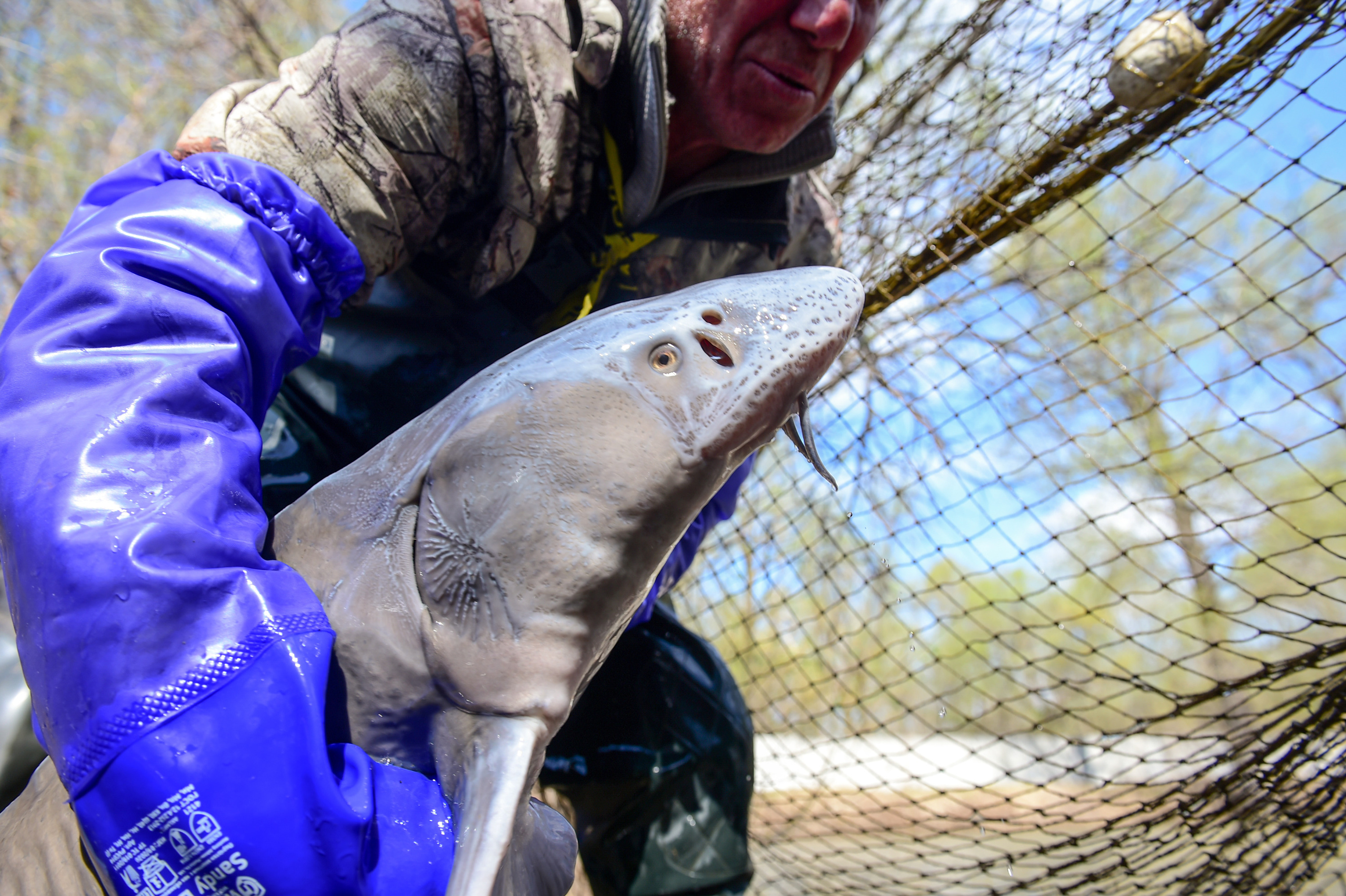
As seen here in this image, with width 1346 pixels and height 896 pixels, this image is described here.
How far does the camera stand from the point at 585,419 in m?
0.85

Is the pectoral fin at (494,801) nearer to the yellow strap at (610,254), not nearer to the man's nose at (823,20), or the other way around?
the yellow strap at (610,254)

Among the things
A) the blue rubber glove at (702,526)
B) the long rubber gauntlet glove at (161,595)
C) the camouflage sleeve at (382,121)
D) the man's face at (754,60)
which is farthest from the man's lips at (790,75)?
the long rubber gauntlet glove at (161,595)

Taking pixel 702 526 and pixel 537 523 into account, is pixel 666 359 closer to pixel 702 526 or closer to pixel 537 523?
pixel 537 523

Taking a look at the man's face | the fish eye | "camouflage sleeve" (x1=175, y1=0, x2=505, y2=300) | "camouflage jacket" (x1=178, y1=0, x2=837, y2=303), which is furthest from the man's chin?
the fish eye

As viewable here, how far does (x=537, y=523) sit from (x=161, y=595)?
1.16 ft

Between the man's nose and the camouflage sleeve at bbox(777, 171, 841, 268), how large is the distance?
38cm

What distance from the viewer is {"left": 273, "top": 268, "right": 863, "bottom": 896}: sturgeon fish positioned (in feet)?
2.70

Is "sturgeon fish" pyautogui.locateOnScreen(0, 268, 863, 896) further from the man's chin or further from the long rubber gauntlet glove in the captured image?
the man's chin

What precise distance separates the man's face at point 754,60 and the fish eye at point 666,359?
103 centimetres

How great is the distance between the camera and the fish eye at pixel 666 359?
2.87 ft

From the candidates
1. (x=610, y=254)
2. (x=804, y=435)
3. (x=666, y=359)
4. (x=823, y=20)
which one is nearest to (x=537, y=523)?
(x=666, y=359)

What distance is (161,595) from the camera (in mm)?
769

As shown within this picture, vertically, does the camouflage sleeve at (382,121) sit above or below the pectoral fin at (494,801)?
above

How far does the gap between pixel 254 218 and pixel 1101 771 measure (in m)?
8.59
